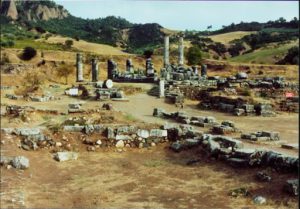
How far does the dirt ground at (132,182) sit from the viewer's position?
13375mm

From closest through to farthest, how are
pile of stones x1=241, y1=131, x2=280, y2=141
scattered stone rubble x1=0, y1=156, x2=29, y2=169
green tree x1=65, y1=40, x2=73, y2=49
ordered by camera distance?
scattered stone rubble x1=0, y1=156, x2=29, y2=169
pile of stones x1=241, y1=131, x2=280, y2=141
green tree x1=65, y1=40, x2=73, y2=49

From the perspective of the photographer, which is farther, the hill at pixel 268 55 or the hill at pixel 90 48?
the hill at pixel 90 48

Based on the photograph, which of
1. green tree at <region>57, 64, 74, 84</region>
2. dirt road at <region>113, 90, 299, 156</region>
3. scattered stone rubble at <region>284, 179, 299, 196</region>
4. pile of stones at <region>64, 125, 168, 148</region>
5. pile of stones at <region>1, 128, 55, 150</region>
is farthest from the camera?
green tree at <region>57, 64, 74, 84</region>

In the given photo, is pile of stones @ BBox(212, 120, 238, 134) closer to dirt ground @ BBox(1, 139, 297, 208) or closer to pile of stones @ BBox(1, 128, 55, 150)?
dirt ground @ BBox(1, 139, 297, 208)

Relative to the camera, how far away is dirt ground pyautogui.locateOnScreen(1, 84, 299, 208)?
13375 mm

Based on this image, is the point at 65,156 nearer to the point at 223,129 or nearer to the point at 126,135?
the point at 126,135

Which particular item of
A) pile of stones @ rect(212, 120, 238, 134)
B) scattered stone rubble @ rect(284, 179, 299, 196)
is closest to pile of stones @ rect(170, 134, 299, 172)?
scattered stone rubble @ rect(284, 179, 299, 196)

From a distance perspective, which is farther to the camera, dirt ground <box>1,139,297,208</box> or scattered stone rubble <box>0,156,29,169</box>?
scattered stone rubble <box>0,156,29,169</box>

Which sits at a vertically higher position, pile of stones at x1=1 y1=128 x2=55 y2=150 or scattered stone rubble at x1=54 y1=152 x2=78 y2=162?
pile of stones at x1=1 y1=128 x2=55 y2=150

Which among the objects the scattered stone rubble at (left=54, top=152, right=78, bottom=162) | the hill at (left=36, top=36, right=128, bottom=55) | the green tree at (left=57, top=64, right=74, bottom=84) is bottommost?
the scattered stone rubble at (left=54, top=152, right=78, bottom=162)

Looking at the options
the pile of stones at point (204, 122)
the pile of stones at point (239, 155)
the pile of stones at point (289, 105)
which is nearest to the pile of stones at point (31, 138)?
the pile of stones at point (239, 155)

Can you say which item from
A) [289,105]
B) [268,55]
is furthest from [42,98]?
[268,55]

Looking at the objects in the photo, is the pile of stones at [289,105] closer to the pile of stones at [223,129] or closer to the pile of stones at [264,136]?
the pile of stones at [223,129]

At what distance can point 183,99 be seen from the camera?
3509 centimetres
